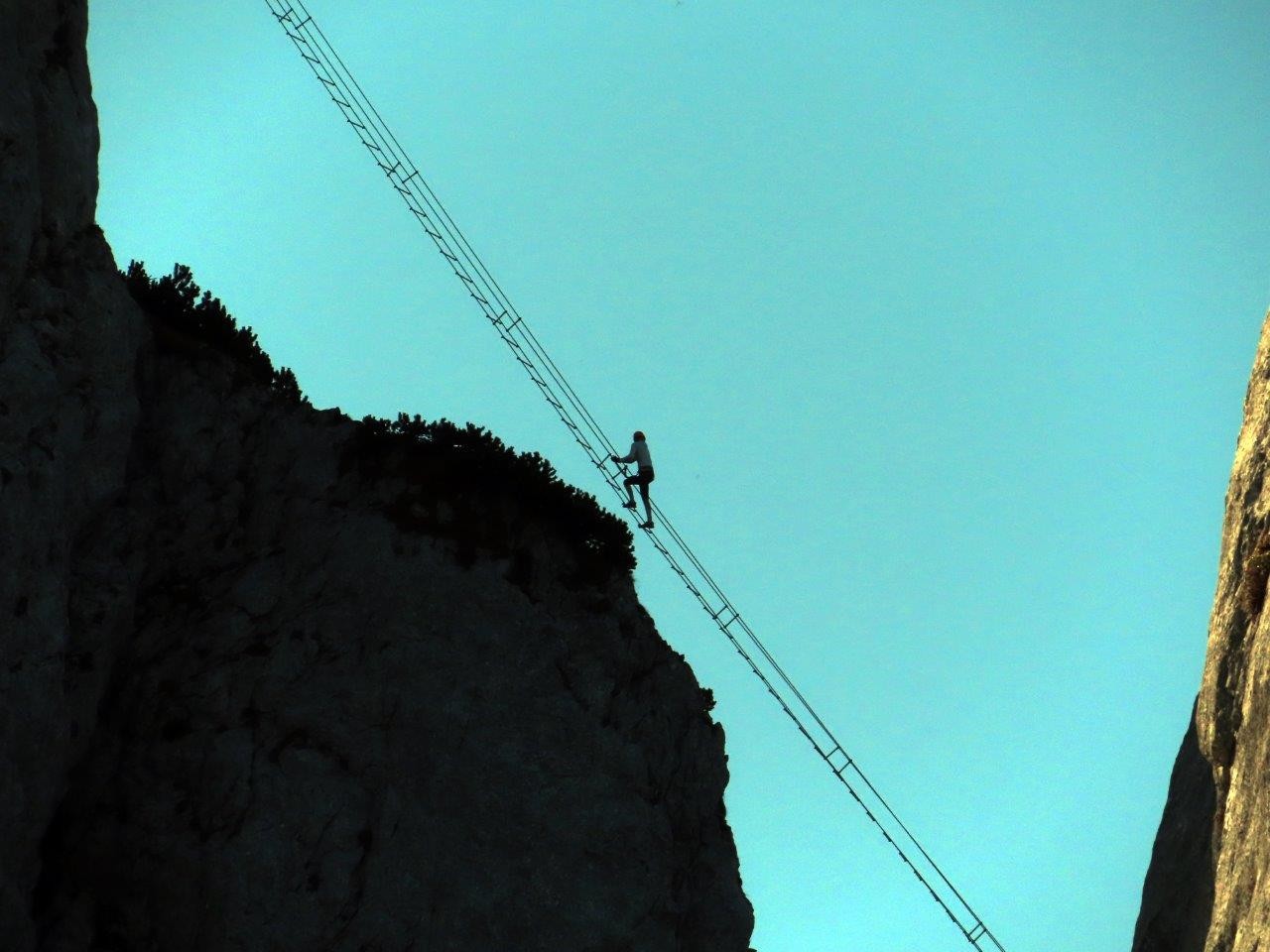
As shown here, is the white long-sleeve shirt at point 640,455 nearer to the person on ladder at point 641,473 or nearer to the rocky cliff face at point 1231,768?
the person on ladder at point 641,473

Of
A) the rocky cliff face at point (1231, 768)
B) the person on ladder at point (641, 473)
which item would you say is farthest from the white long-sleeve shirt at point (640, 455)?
the rocky cliff face at point (1231, 768)

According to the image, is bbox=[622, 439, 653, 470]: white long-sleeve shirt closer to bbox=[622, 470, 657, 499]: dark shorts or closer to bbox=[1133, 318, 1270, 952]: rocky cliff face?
bbox=[622, 470, 657, 499]: dark shorts

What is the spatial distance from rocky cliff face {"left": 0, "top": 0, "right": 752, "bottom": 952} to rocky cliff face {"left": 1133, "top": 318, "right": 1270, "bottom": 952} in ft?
31.5

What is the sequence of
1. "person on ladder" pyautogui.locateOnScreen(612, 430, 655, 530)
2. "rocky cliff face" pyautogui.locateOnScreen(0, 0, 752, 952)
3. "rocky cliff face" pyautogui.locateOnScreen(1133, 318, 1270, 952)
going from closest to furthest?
"rocky cliff face" pyautogui.locateOnScreen(1133, 318, 1270, 952), "rocky cliff face" pyautogui.locateOnScreen(0, 0, 752, 952), "person on ladder" pyautogui.locateOnScreen(612, 430, 655, 530)

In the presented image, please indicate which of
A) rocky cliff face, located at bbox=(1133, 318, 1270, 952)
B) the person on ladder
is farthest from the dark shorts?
rocky cliff face, located at bbox=(1133, 318, 1270, 952)

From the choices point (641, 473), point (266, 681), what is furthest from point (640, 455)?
point (266, 681)

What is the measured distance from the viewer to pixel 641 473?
3859 centimetres

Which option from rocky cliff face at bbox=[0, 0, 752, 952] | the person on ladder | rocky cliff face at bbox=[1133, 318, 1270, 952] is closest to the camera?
rocky cliff face at bbox=[1133, 318, 1270, 952]

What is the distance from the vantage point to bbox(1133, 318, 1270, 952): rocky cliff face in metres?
26.0

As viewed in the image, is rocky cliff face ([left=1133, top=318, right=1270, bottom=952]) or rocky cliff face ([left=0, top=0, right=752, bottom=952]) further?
rocky cliff face ([left=0, top=0, right=752, bottom=952])

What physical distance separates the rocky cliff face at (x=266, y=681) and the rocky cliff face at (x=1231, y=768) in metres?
9.59

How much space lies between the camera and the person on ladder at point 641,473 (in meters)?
38.1

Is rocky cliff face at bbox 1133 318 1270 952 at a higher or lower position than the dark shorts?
lower

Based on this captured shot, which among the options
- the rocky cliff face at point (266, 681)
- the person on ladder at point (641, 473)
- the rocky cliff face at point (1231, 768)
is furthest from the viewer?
the person on ladder at point (641, 473)
